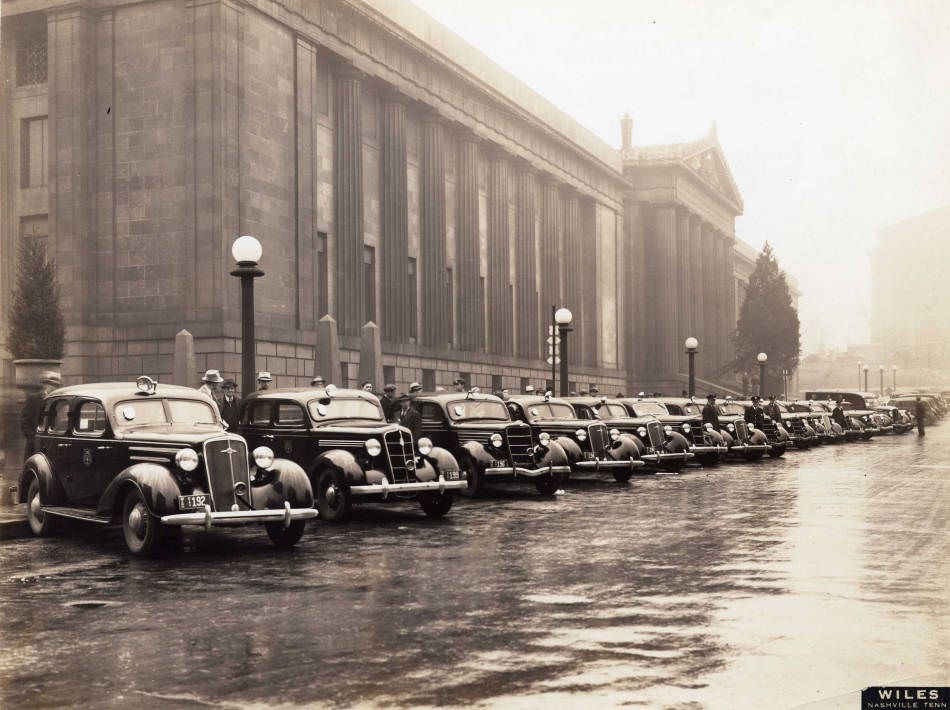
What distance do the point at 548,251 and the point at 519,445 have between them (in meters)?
43.8

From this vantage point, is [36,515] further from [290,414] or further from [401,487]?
[401,487]

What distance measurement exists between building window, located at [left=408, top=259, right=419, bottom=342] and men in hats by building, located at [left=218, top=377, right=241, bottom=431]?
2734 centimetres

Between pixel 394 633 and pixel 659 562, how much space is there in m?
3.99

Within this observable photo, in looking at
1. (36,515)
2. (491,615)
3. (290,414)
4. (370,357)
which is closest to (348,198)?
(370,357)

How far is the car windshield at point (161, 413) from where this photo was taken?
11898 millimetres

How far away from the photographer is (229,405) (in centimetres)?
1672

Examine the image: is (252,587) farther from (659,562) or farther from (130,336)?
(130,336)

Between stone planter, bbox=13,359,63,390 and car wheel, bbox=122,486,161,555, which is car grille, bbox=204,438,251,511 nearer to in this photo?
car wheel, bbox=122,486,161,555

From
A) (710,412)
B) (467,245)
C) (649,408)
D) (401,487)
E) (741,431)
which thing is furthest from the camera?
(467,245)

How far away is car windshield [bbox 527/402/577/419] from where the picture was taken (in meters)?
21.5

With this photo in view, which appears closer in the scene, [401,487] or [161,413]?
[161,413]

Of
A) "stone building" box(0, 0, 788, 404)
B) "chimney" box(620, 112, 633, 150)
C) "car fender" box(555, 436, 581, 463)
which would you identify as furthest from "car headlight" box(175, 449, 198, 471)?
"chimney" box(620, 112, 633, 150)

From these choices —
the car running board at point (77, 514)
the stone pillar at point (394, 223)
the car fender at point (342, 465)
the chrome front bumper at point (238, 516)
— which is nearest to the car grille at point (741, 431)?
the car fender at point (342, 465)

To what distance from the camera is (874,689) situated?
14.7 feet
